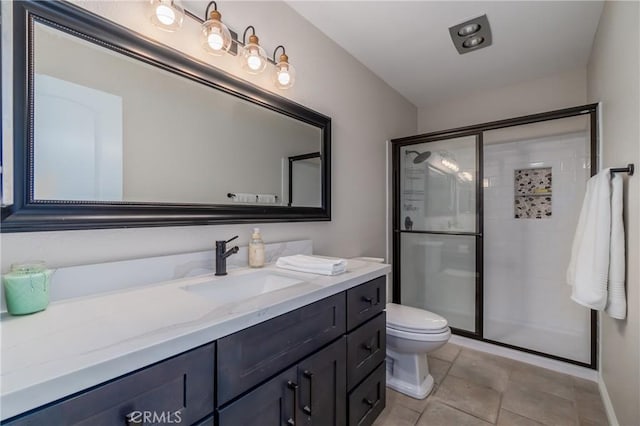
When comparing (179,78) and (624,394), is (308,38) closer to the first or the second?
(179,78)

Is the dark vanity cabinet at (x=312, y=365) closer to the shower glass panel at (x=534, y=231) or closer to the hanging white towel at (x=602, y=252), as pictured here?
the hanging white towel at (x=602, y=252)

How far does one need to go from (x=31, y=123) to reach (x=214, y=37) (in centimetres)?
74

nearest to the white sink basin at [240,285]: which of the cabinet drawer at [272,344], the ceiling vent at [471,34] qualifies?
the cabinet drawer at [272,344]

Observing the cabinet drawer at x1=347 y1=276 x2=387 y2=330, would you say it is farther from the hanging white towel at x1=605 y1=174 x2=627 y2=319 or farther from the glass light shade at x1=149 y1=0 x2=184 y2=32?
the glass light shade at x1=149 y1=0 x2=184 y2=32

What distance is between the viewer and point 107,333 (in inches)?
25.9

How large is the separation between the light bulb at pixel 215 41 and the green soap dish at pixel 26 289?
1.04m

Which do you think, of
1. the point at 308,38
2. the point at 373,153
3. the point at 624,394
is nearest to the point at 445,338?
the point at 624,394

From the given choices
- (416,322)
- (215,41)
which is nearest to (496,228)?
(416,322)

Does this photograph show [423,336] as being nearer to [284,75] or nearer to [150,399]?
[150,399]

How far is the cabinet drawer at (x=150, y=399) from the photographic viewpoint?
515mm

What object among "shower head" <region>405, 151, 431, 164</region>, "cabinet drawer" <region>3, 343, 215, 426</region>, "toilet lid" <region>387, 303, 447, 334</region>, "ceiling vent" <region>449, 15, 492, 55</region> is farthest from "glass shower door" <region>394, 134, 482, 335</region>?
"cabinet drawer" <region>3, 343, 215, 426</region>

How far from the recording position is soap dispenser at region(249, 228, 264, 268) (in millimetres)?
1405

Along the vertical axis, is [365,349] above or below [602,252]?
below

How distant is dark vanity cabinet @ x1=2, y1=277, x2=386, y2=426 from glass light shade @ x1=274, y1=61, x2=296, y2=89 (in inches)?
45.5
